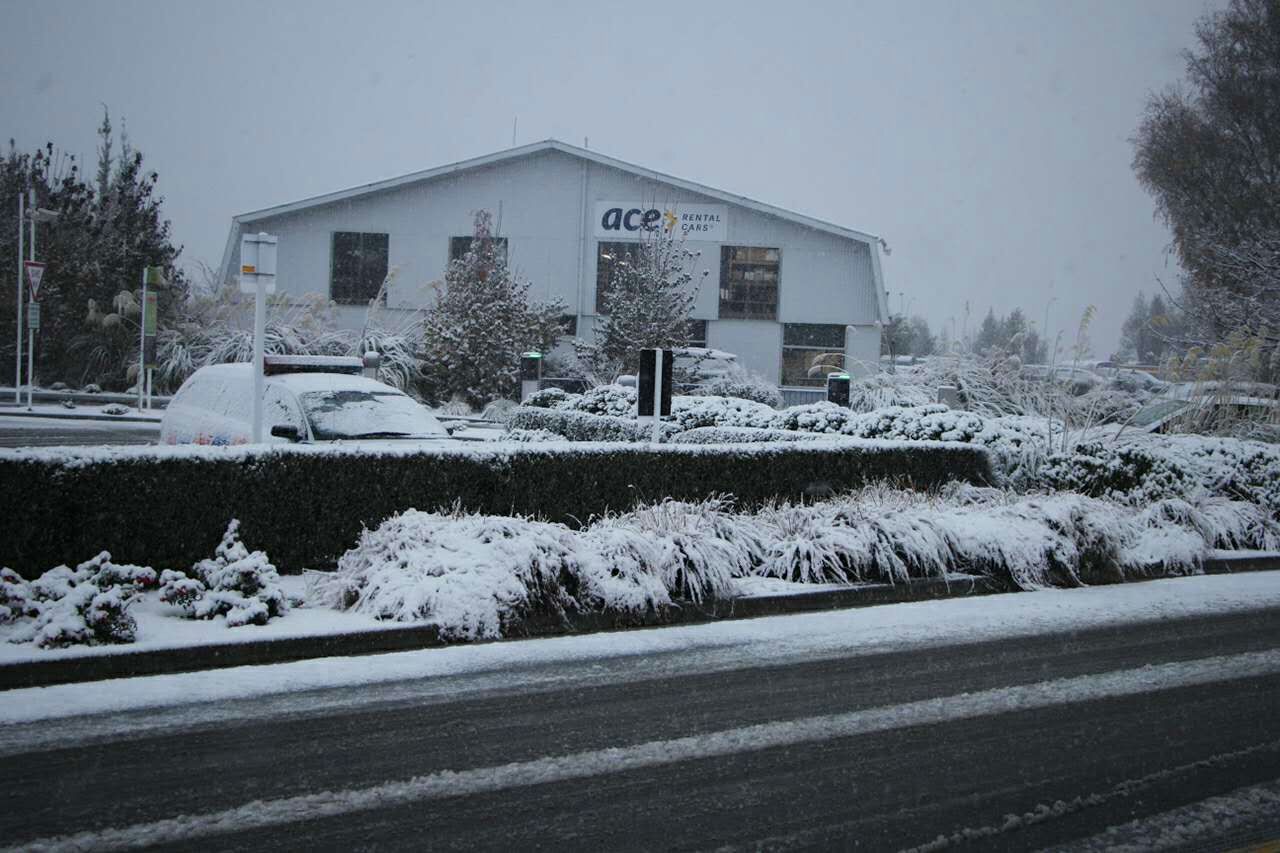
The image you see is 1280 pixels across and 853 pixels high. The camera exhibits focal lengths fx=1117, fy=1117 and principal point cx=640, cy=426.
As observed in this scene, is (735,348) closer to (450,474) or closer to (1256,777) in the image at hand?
(450,474)

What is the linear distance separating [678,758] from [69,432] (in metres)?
19.0

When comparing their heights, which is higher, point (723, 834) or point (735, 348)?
point (735, 348)

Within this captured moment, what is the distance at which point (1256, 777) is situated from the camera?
5066 millimetres

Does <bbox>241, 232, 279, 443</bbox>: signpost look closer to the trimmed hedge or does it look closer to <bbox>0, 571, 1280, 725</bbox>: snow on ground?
the trimmed hedge

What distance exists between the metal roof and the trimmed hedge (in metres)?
26.5

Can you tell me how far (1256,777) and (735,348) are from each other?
33.3 metres

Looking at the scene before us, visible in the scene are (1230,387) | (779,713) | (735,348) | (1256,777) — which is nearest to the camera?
(1256,777)

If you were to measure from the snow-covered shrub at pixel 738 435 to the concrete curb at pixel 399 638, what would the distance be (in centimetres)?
458

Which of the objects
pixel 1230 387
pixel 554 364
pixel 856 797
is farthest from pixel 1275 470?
pixel 554 364

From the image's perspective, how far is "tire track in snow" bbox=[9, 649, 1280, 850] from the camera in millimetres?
4242

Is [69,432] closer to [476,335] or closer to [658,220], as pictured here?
[476,335]

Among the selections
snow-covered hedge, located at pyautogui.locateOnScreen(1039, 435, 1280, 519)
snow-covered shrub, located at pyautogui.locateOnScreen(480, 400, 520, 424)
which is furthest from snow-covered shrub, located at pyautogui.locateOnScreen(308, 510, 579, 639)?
snow-covered shrub, located at pyautogui.locateOnScreen(480, 400, 520, 424)

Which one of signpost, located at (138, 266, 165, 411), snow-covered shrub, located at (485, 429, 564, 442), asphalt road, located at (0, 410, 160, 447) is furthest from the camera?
signpost, located at (138, 266, 165, 411)

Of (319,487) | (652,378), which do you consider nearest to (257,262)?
(319,487)
